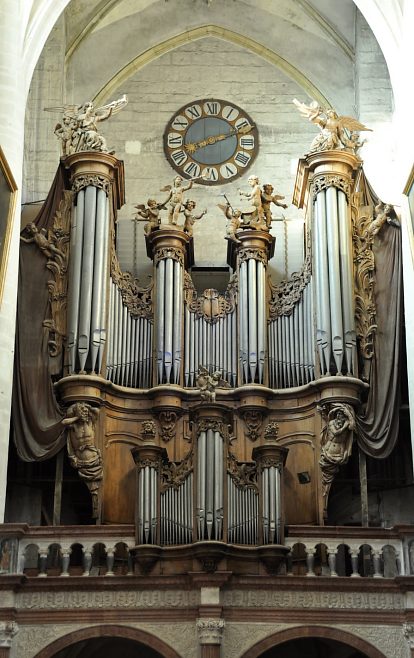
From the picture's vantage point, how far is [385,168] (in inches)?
1031

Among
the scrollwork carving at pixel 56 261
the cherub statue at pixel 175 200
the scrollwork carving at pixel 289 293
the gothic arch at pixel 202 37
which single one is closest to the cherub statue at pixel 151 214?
the cherub statue at pixel 175 200

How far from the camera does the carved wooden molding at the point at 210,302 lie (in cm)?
2402

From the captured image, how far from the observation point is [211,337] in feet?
78.3

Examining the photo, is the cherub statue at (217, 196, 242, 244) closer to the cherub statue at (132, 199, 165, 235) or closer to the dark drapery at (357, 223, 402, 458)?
the cherub statue at (132, 199, 165, 235)

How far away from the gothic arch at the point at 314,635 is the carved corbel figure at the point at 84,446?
3.98 m

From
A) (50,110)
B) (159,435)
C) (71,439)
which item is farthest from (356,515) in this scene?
(50,110)

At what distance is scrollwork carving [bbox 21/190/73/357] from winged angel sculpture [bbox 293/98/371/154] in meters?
4.45

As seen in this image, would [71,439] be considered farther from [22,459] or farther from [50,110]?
[50,110]

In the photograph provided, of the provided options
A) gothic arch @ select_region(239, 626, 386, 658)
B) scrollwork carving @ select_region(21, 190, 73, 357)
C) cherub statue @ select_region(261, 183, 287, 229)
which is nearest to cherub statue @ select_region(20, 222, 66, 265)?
scrollwork carving @ select_region(21, 190, 73, 357)

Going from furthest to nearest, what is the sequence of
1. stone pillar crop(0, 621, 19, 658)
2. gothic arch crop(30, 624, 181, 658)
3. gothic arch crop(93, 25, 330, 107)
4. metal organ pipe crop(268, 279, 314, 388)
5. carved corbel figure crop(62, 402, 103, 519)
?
gothic arch crop(93, 25, 330, 107) < metal organ pipe crop(268, 279, 314, 388) < carved corbel figure crop(62, 402, 103, 519) < gothic arch crop(30, 624, 181, 658) < stone pillar crop(0, 621, 19, 658)

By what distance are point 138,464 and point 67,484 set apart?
3.27m

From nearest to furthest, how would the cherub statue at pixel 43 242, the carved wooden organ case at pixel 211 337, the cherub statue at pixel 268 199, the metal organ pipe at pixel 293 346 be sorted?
1. the carved wooden organ case at pixel 211 337
2. the metal organ pipe at pixel 293 346
3. the cherub statue at pixel 43 242
4. the cherub statue at pixel 268 199

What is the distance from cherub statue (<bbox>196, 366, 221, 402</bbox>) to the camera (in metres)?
21.3

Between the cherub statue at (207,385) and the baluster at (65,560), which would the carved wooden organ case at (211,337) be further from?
the baluster at (65,560)
